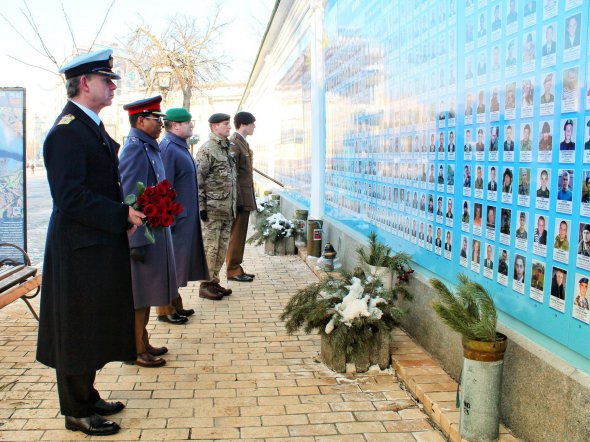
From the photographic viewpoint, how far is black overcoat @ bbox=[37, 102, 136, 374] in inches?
121

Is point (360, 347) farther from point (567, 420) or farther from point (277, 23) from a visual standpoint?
point (277, 23)

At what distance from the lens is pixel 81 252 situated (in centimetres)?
317

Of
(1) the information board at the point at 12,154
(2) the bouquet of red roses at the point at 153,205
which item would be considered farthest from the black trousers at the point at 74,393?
(1) the information board at the point at 12,154

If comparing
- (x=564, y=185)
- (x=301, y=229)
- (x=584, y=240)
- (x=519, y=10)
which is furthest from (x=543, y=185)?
(x=301, y=229)

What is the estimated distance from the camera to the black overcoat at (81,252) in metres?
3.07

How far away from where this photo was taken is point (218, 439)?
10.6 feet

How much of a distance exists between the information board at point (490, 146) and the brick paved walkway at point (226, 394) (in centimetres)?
96

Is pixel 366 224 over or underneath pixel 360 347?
over

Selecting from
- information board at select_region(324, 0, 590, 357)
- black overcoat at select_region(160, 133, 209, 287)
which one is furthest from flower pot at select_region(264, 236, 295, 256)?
black overcoat at select_region(160, 133, 209, 287)

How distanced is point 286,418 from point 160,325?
2289 mm

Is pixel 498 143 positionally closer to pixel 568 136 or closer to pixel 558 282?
pixel 568 136

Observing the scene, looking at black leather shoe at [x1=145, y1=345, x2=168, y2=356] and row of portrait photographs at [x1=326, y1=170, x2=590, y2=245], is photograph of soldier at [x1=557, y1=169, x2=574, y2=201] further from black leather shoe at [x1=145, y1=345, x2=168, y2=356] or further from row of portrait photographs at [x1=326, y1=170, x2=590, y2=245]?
black leather shoe at [x1=145, y1=345, x2=168, y2=356]

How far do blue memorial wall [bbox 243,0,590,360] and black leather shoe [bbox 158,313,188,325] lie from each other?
6.32ft

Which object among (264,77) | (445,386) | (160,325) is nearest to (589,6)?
(445,386)
